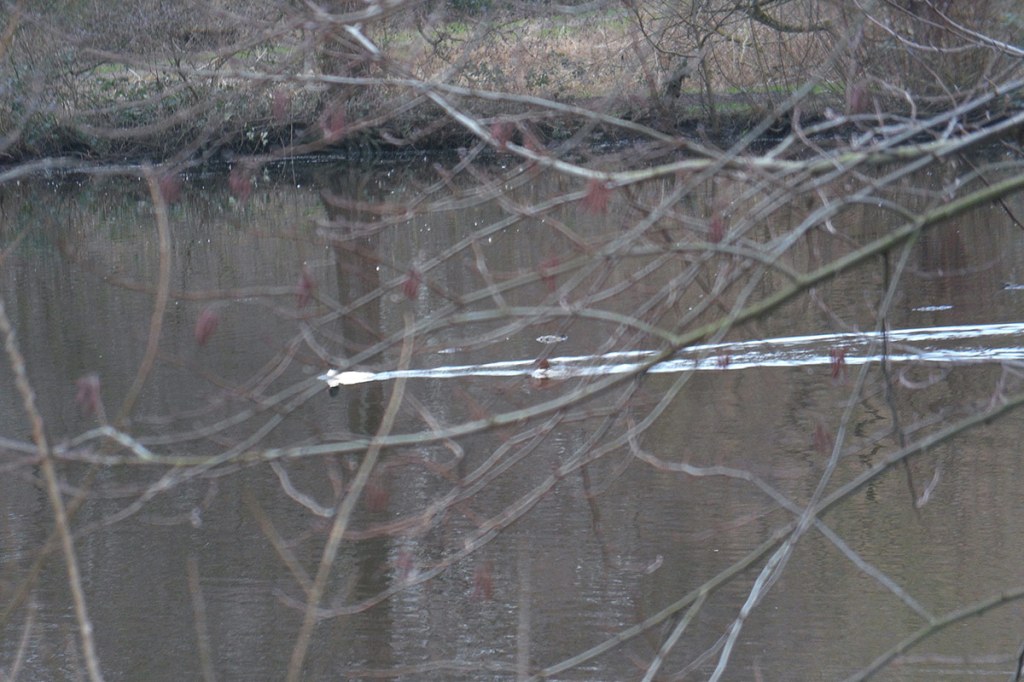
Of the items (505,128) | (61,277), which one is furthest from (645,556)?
(61,277)

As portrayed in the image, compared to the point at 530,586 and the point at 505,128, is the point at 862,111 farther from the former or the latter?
the point at 530,586

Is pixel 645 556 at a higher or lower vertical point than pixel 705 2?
lower

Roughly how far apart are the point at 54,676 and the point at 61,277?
31.0 ft

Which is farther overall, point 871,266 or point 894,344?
point 871,266

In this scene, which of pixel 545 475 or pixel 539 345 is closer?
pixel 545 475

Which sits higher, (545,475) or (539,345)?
(539,345)

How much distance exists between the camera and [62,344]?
9.94 metres

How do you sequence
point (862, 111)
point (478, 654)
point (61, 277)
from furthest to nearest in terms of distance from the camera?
point (61, 277) < point (478, 654) < point (862, 111)

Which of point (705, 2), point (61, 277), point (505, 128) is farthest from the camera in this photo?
point (61, 277)

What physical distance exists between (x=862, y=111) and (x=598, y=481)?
3.11m

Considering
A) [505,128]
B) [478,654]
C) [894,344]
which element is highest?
[505,128]

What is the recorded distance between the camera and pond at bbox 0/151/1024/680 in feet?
7.81

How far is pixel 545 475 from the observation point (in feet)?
20.4

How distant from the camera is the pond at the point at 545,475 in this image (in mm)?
2381
